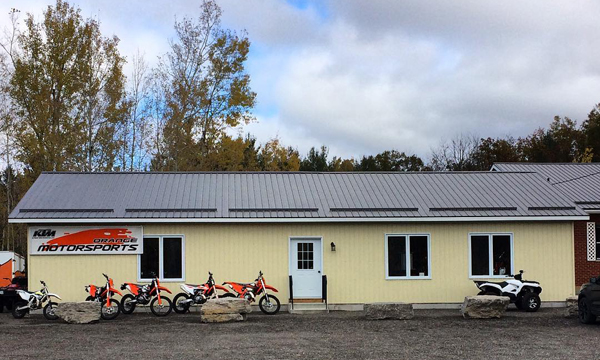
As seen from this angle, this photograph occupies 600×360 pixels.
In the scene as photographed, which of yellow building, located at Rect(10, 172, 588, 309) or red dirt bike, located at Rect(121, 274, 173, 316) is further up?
yellow building, located at Rect(10, 172, 588, 309)

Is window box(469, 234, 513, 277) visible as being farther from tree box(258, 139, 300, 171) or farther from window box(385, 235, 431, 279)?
tree box(258, 139, 300, 171)

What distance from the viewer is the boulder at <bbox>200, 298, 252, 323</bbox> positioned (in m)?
15.4

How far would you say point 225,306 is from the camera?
15484 millimetres

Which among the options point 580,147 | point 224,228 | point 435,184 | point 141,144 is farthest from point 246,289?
point 580,147

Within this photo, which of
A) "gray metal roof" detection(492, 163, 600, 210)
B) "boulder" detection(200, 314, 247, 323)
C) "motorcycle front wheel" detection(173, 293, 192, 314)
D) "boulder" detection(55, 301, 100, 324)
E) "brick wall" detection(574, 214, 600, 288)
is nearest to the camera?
"boulder" detection(200, 314, 247, 323)

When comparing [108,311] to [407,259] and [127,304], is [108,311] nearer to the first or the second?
[127,304]

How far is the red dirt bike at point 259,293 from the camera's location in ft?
56.4

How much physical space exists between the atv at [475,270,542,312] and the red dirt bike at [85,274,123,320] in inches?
367

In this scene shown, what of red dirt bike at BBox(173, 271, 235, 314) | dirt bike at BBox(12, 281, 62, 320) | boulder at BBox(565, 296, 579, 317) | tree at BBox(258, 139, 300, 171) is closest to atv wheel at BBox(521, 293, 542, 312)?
boulder at BBox(565, 296, 579, 317)

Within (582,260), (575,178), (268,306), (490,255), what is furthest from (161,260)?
(575,178)

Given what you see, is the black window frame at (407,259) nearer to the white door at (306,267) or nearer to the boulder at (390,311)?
the white door at (306,267)

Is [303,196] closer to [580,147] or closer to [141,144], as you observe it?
[141,144]

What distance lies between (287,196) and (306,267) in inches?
88.5

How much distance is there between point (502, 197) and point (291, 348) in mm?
10369
